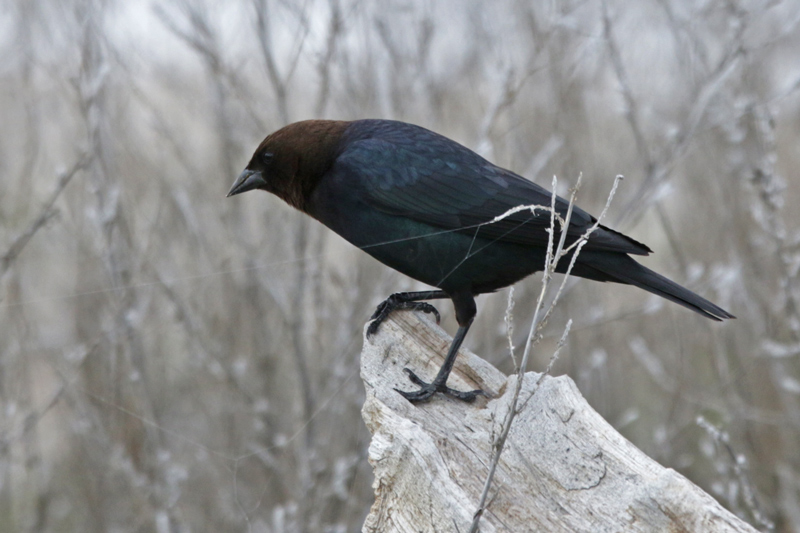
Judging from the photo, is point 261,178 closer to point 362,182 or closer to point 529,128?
point 362,182

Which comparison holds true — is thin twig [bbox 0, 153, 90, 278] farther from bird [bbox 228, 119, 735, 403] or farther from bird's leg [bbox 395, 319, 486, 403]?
bird's leg [bbox 395, 319, 486, 403]

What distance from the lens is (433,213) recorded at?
2996 millimetres

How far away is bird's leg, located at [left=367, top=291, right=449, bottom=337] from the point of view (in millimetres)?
2975

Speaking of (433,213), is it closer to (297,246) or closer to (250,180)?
(250,180)

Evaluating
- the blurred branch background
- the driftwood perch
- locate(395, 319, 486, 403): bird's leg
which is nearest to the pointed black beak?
the blurred branch background

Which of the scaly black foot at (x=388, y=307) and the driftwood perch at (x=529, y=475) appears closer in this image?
the driftwood perch at (x=529, y=475)

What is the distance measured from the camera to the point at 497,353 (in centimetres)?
463

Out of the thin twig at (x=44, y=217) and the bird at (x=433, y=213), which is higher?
the bird at (x=433, y=213)

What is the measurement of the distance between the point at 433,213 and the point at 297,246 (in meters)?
1.20

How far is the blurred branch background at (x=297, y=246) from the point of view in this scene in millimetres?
3807

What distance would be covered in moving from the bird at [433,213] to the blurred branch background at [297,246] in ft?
2.07

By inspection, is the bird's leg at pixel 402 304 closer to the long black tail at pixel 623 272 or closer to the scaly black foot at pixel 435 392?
the scaly black foot at pixel 435 392

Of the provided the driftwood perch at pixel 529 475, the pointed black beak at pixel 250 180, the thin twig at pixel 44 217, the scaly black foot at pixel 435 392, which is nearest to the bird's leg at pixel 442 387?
the scaly black foot at pixel 435 392

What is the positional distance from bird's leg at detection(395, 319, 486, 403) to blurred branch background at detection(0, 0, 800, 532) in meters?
0.80
